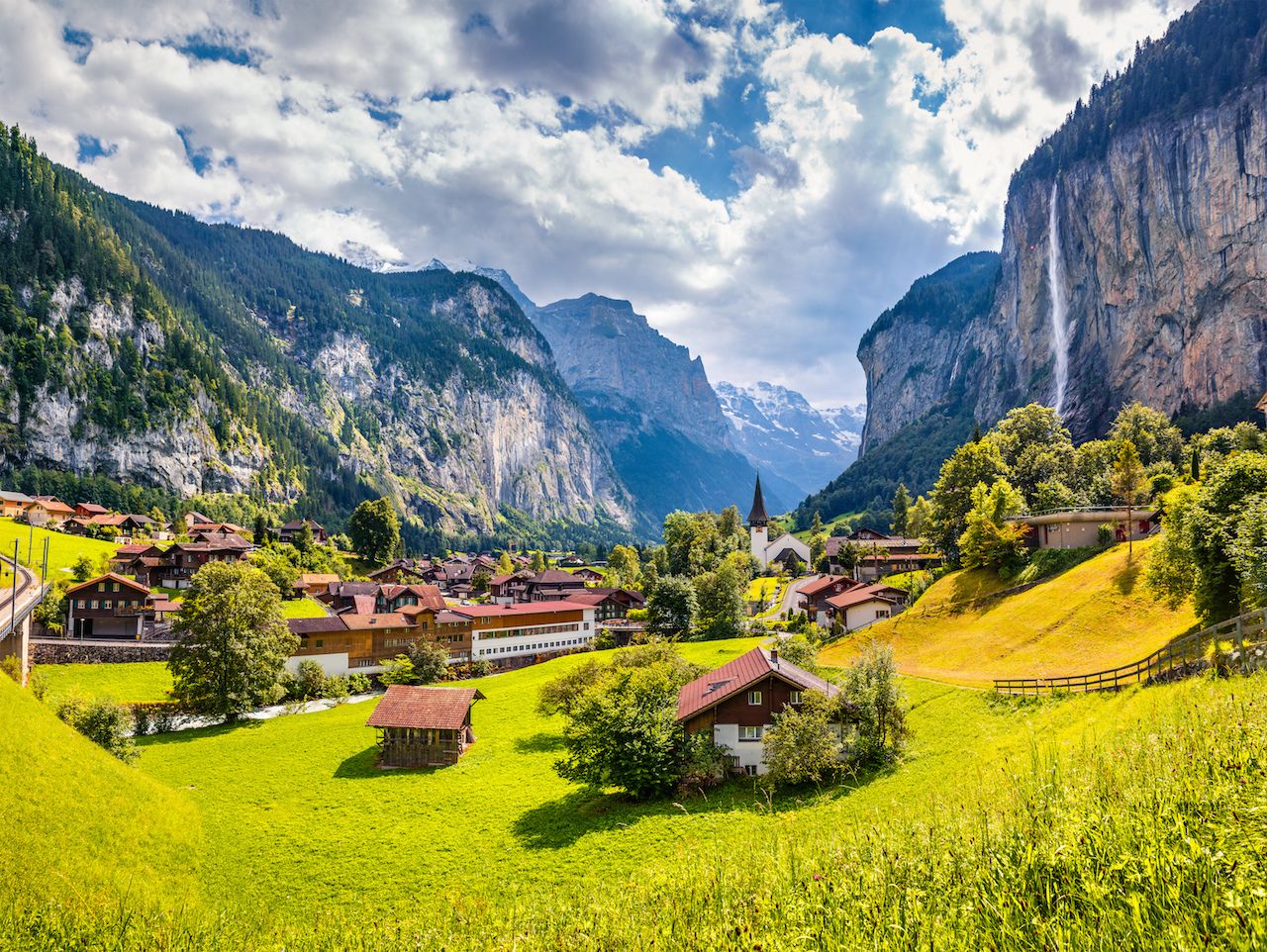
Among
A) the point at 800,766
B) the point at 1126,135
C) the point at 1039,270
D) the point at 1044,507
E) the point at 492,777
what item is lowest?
the point at 492,777

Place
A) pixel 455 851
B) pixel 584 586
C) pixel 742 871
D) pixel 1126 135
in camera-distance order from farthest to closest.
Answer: pixel 1126 135
pixel 584 586
pixel 455 851
pixel 742 871

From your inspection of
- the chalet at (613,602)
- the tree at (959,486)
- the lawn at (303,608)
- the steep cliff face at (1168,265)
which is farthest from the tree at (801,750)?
the steep cliff face at (1168,265)

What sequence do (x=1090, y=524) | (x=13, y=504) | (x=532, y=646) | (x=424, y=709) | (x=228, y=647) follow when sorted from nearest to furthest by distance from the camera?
(x=424, y=709), (x=228, y=647), (x=1090, y=524), (x=532, y=646), (x=13, y=504)

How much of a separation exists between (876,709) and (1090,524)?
1664 inches

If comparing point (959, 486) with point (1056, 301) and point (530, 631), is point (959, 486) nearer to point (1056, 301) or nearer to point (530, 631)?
point (530, 631)

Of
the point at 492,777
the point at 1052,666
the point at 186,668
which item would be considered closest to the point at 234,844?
the point at 492,777

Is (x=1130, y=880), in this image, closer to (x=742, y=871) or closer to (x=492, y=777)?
(x=742, y=871)

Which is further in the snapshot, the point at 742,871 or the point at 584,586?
the point at 584,586

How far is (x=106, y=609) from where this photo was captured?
229 ft

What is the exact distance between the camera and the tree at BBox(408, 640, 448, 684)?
67.5 m

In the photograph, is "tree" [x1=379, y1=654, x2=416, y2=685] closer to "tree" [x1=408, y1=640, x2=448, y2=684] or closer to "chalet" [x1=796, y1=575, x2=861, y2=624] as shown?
"tree" [x1=408, y1=640, x2=448, y2=684]

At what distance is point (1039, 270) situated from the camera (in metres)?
192

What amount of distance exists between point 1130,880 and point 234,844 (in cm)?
3381

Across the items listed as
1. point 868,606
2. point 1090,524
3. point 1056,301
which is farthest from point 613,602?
point 1056,301
